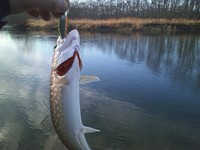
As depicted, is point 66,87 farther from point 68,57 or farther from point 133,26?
point 133,26

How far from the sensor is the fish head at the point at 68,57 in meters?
1.68

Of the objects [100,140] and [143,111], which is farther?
[143,111]

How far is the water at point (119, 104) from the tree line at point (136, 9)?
102 ft

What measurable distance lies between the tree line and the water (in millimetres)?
31027

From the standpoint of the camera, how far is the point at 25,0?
174cm

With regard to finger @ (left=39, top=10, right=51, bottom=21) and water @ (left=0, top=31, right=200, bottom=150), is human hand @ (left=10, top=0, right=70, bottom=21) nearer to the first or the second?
finger @ (left=39, top=10, right=51, bottom=21)

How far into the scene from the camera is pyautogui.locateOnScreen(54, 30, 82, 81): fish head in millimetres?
1684

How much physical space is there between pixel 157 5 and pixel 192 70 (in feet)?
132

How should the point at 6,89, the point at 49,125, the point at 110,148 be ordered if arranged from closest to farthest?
the point at 49,125 < the point at 110,148 < the point at 6,89

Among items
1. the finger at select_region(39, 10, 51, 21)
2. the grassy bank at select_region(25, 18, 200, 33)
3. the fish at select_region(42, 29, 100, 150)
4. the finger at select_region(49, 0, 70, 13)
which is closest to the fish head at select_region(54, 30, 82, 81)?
the fish at select_region(42, 29, 100, 150)

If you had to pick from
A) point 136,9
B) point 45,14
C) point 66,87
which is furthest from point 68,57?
point 136,9

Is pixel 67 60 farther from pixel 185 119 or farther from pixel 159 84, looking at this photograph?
pixel 159 84

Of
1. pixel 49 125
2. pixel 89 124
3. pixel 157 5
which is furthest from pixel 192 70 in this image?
pixel 157 5

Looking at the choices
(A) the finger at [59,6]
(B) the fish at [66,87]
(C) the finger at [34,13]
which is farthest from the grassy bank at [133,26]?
(B) the fish at [66,87]
